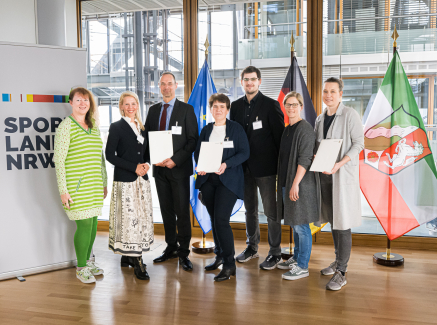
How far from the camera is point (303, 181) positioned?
A: 9.64 ft

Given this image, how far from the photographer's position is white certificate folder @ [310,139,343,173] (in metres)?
→ 2.79

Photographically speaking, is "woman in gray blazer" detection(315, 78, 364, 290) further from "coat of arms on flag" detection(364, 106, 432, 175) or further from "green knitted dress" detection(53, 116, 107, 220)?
"green knitted dress" detection(53, 116, 107, 220)

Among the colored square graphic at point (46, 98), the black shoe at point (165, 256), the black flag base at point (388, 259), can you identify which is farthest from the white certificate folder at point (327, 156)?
the colored square graphic at point (46, 98)

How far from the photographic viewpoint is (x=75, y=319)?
244 cm

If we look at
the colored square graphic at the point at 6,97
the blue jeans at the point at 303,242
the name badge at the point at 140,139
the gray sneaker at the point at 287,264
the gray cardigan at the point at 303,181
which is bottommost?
the gray sneaker at the point at 287,264

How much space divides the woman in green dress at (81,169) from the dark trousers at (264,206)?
1.36 metres

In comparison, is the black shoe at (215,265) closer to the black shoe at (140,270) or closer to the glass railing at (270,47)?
the black shoe at (140,270)

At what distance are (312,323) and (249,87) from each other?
6.57 feet

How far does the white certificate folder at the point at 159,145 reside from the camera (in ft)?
9.97

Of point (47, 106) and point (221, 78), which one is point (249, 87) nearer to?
point (221, 78)

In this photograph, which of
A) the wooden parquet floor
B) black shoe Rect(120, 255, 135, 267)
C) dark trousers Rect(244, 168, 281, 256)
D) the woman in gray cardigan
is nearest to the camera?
the wooden parquet floor

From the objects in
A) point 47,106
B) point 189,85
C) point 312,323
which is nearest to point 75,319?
point 312,323

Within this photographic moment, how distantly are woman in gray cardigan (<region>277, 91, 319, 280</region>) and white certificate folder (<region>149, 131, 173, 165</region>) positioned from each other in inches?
38.3

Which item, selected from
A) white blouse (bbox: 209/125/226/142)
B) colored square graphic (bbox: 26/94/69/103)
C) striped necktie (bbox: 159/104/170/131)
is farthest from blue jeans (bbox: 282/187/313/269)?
colored square graphic (bbox: 26/94/69/103)
